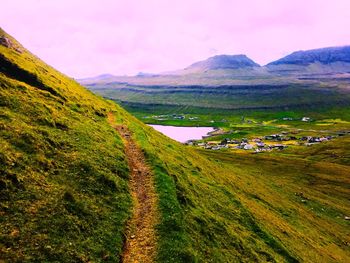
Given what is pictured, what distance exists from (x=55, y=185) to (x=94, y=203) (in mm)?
3961

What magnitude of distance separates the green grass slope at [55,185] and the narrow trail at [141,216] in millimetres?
906

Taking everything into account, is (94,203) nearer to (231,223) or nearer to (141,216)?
(141,216)

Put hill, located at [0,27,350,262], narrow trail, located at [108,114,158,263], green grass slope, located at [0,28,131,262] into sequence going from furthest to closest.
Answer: narrow trail, located at [108,114,158,263]
hill, located at [0,27,350,262]
green grass slope, located at [0,28,131,262]

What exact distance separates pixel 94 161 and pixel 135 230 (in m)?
11.4

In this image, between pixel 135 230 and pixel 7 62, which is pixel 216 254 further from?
pixel 7 62

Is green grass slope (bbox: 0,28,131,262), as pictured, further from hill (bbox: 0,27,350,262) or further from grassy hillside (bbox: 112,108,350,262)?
grassy hillside (bbox: 112,108,350,262)

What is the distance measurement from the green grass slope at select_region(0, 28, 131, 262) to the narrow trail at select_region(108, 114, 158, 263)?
0.91 metres

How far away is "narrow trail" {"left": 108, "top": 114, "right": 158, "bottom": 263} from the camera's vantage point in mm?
27214

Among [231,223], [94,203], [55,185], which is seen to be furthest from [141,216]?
[231,223]

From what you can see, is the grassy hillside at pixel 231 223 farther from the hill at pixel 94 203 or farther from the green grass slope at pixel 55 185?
the green grass slope at pixel 55 185

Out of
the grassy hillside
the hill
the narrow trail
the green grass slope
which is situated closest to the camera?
the green grass slope

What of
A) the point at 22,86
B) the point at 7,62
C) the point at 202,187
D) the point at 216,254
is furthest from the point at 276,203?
the point at 7,62

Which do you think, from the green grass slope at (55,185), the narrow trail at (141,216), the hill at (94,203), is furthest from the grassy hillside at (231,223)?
the green grass slope at (55,185)

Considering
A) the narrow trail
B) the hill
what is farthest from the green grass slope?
the narrow trail
